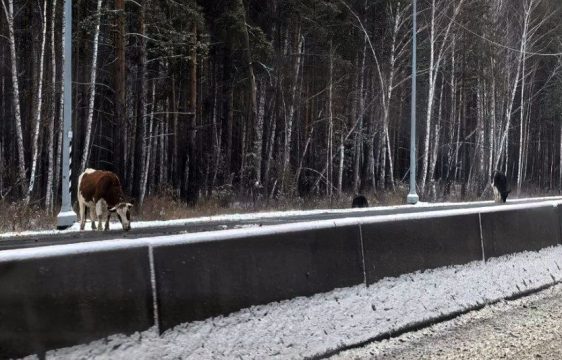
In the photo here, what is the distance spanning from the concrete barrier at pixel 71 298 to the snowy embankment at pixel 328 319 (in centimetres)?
8

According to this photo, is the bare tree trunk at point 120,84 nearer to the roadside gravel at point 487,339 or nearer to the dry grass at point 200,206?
the dry grass at point 200,206

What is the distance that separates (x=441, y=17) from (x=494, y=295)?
28.9 meters

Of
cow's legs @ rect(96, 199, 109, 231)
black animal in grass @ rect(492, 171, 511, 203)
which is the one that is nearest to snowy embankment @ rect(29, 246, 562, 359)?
cow's legs @ rect(96, 199, 109, 231)

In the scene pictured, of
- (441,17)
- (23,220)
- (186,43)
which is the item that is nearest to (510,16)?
(441,17)

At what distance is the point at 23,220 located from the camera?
15086 mm

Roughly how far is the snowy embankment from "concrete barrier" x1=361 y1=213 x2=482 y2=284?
95mm

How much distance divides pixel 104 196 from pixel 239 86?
15.3 metres

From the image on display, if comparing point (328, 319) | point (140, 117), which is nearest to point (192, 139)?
point (140, 117)

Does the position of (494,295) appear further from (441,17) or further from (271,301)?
(441,17)

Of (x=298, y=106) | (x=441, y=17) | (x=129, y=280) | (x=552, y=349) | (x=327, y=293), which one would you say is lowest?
(x=552, y=349)

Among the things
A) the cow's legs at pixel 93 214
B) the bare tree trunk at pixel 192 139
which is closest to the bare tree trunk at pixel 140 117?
the bare tree trunk at pixel 192 139

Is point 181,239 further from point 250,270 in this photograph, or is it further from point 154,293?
point 250,270

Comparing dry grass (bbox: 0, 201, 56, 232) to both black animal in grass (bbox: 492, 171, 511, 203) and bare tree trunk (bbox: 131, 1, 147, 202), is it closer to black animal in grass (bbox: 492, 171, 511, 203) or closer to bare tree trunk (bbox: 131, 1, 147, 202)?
bare tree trunk (bbox: 131, 1, 147, 202)

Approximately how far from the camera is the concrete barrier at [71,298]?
3.00 meters
